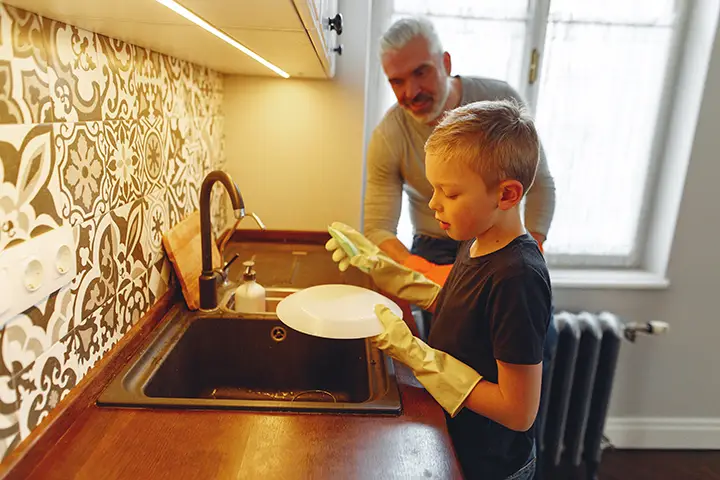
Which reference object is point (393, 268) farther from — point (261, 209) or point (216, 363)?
point (261, 209)

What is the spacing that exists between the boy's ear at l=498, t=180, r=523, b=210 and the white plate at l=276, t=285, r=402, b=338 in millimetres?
341

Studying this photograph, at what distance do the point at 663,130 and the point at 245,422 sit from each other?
78.1 inches

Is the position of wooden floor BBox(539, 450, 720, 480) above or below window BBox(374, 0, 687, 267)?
below

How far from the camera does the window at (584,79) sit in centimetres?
187

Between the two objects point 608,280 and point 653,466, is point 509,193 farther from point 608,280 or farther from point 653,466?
point 653,466

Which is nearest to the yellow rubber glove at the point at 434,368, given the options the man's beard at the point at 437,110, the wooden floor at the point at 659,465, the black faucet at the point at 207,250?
the black faucet at the point at 207,250

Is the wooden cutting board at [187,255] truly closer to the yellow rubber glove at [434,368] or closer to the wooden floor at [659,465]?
the yellow rubber glove at [434,368]

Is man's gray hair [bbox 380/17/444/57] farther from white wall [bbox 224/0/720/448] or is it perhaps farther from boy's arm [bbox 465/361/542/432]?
boy's arm [bbox 465/361/542/432]

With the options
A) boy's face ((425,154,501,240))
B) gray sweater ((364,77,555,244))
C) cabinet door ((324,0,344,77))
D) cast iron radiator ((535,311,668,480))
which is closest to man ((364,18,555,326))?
gray sweater ((364,77,555,244))

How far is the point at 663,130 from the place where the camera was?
6.59 feet

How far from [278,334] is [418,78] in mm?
835

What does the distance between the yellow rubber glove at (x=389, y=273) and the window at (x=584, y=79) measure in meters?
0.80

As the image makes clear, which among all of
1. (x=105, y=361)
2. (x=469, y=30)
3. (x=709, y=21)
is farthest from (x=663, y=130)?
(x=105, y=361)

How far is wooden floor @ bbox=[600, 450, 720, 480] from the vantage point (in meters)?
2.03
